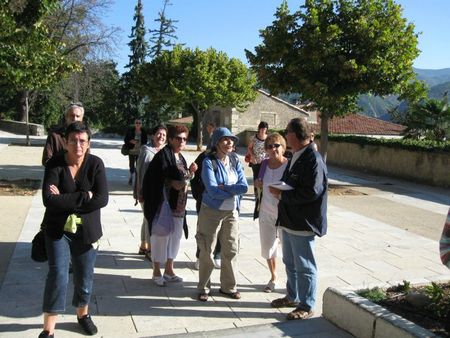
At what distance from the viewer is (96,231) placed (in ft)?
12.6

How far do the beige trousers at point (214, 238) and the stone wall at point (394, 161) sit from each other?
12.6 metres

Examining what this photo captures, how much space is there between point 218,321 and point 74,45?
30040 millimetres

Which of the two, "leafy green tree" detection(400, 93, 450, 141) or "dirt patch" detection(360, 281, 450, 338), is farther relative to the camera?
"leafy green tree" detection(400, 93, 450, 141)

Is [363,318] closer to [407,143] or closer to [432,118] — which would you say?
[407,143]

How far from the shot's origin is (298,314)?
4.37 m

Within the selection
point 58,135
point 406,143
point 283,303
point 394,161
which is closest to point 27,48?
point 58,135

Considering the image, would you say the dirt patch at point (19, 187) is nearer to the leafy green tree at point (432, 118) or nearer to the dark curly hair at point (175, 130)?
the dark curly hair at point (175, 130)

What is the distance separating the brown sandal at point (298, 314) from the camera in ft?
14.3

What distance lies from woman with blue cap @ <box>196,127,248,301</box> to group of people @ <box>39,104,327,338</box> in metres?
0.01

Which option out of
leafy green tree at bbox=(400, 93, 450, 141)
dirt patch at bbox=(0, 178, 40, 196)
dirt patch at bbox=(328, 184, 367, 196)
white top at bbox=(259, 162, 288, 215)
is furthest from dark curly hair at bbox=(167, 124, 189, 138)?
leafy green tree at bbox=(400, 93, 450, 141)

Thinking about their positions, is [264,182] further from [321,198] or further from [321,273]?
[321,273]

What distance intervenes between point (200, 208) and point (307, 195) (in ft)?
4.07

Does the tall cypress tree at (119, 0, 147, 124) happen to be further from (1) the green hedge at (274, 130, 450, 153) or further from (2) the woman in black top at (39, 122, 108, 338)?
(2) the woman in black top at (39, 122, 108, 338)

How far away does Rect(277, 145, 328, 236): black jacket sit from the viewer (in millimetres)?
4133
